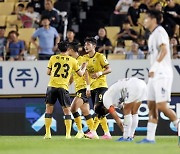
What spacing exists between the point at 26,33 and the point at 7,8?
7.75ft

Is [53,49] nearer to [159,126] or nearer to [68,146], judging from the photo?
[159,126]

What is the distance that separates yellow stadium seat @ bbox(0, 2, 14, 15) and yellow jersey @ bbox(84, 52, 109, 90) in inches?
340

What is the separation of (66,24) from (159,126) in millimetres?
4513

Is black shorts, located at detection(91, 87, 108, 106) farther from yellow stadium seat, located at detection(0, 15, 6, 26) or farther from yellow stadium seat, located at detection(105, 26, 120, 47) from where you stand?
yellow stadium seat, located at detection(0, 15, 6, 26)

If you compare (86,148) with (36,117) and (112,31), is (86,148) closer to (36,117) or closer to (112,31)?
(36,117)

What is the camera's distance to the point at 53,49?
23.3 m

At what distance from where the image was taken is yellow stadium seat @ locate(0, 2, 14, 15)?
89.1 feet

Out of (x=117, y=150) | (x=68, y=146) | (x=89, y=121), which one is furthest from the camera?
(x=89, y=121)

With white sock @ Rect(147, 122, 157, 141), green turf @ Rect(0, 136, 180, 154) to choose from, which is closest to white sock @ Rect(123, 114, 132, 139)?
green turf @ Rect(0, 136, 180, 154)

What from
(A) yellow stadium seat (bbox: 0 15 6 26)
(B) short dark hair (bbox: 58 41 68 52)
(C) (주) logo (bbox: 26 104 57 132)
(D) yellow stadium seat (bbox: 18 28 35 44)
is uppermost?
(A) yellow stadium seat (bbox: 0 15 6 26)

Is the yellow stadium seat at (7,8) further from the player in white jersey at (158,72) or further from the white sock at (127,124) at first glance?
the player in white jersey at (158,72)

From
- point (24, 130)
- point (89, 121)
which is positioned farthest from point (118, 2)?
point (89, 121)

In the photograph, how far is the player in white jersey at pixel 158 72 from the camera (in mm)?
14250

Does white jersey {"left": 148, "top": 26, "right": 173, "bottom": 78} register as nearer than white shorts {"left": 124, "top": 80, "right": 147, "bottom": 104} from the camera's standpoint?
Yes
